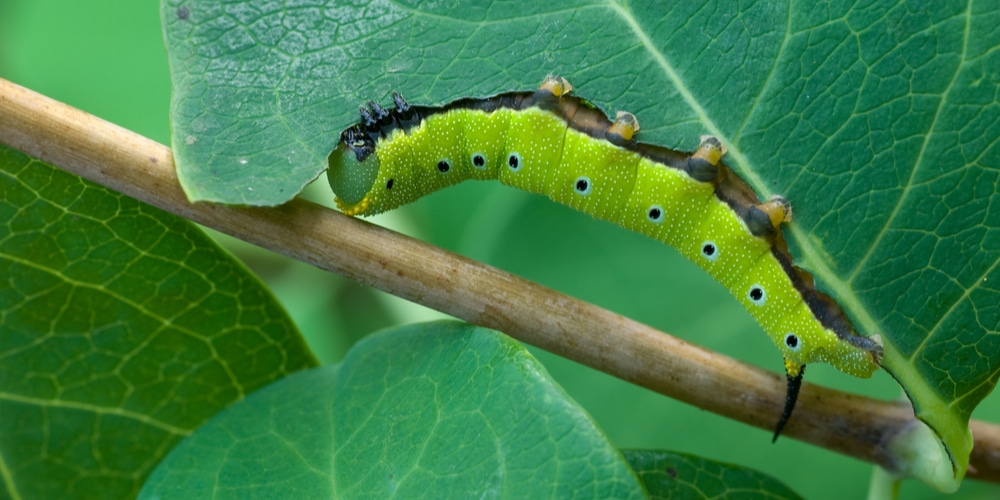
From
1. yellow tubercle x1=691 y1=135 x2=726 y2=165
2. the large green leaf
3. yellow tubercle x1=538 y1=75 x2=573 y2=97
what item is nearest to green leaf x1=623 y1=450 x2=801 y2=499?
the large green leaf

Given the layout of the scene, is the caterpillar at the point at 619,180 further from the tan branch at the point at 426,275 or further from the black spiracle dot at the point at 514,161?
the tan branch at the point at 426,275

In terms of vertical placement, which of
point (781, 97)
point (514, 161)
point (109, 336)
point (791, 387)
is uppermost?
point (781, 97)

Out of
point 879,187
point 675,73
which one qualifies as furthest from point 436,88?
point 879,187

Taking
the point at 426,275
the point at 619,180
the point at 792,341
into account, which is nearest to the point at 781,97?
the point at 619,180

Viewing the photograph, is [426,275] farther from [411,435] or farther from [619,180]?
[619,180]

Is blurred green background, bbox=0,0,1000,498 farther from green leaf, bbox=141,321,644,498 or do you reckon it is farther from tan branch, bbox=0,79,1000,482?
green leaf, bbox=141,321,644,498

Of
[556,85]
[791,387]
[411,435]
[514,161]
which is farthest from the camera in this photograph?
[514,161]
